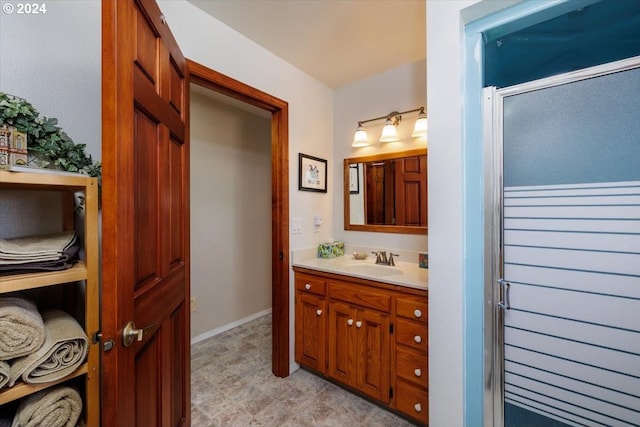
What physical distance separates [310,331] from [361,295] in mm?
583

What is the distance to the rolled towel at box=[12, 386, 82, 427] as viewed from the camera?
74cm

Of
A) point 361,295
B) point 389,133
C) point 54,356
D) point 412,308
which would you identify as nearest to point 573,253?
point 412,308

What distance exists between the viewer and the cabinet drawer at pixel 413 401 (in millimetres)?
1535

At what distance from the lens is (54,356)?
2.52 ft

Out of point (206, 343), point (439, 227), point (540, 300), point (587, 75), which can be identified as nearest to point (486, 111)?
point (587, 75)

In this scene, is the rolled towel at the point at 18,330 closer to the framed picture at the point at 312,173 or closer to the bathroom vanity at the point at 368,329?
the bathroom vanity at the point at 368,329

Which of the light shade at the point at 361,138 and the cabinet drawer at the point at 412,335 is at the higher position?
the light shade at the point at 361,138

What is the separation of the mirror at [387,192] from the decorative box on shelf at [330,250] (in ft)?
0.68

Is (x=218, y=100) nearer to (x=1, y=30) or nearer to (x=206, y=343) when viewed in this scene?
(x=1, y=30)

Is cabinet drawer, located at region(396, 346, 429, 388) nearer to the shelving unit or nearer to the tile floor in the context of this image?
the tile floor

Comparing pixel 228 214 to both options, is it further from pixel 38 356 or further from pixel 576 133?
pixel 576 133

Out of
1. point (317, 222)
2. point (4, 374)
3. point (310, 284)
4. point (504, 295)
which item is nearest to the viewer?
point (4, 374)

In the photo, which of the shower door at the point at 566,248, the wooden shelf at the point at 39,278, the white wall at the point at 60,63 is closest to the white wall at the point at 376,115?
the shower door at the point at 566,248

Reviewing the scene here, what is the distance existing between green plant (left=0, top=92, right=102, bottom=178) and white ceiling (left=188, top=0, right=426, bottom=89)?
43.8 inches
